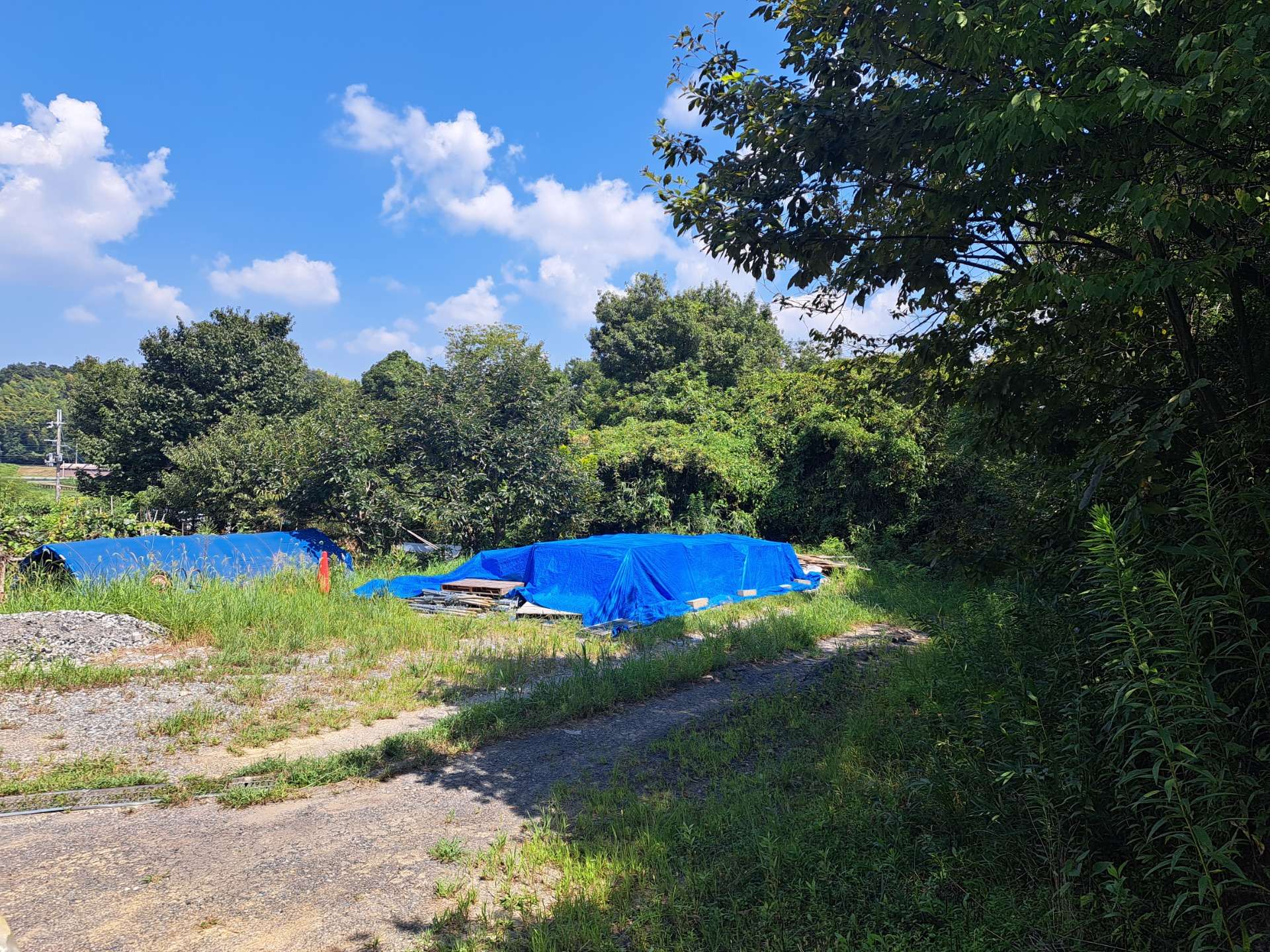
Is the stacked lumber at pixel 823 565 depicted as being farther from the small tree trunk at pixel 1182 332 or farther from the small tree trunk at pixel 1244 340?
the small tree trunk at pixel 1244 340

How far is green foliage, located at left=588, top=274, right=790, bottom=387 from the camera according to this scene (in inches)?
1254

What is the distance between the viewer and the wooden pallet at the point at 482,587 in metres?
12.8

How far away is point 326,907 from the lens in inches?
142

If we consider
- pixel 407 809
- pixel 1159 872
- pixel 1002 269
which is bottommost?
pixel 407 809

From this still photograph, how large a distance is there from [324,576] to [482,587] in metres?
2.71

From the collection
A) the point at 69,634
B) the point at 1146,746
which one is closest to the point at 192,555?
the point at 69,634

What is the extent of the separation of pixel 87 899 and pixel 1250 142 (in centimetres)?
719

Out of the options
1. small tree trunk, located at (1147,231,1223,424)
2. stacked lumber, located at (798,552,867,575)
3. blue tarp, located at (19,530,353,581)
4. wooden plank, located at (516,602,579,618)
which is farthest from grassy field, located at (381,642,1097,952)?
stacked lumber, located at (798,552,867,575)

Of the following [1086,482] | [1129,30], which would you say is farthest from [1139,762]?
[1129,30]

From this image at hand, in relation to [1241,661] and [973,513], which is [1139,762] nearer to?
[1241,661]

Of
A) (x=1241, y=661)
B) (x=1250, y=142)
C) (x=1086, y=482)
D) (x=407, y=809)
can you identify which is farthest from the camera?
(x=407, y=809)

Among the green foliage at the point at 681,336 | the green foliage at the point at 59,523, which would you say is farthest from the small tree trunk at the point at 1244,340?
the green foliage at the point at 681,336

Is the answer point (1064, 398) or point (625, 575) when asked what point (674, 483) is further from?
point (1064, 398)

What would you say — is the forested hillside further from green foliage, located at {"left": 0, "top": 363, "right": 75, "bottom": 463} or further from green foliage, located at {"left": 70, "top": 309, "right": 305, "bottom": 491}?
green foliage, located at {"left": 0, "top": 363, "right": 75, "bottom": 463}
